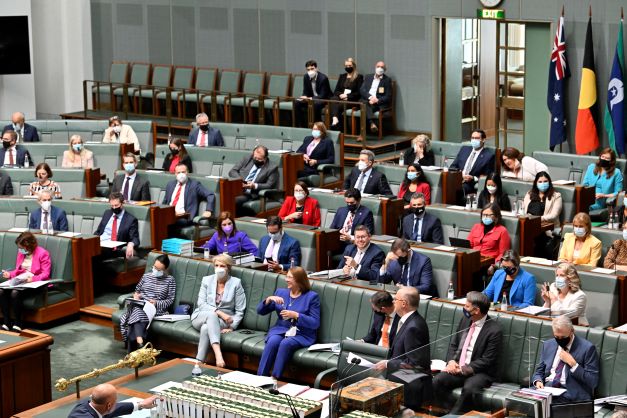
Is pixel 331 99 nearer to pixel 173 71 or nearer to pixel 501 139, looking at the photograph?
pixel 501 139

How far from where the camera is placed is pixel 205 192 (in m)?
12.6

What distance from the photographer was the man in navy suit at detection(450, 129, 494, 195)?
43.5 feet

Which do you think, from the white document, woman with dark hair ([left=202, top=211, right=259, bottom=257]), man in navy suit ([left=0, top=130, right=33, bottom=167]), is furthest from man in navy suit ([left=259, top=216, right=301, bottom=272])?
man in navy suit ([left=0, top=130, right=33, bottom=167])

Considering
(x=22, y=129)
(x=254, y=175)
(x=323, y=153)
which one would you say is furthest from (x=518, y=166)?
(x=22, y=129)

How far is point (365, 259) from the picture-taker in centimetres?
1011

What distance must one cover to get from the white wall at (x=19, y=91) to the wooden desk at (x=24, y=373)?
1233 centimetres

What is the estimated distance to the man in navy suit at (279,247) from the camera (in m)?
10.6

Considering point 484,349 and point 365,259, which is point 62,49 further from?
point 484,349

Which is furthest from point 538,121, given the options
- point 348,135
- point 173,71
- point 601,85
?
point 173,71

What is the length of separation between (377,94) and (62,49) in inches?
273

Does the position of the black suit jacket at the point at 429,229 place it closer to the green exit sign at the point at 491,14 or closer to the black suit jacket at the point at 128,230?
the black suit jacket at the point at 128,230

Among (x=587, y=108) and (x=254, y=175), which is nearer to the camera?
(x=254, y=175)

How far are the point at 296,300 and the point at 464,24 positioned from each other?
845 centimetres

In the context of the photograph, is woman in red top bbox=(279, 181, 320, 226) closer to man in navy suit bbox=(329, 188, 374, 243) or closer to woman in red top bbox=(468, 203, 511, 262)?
man in navy suit bbox=(329, 188, 374, 243)
